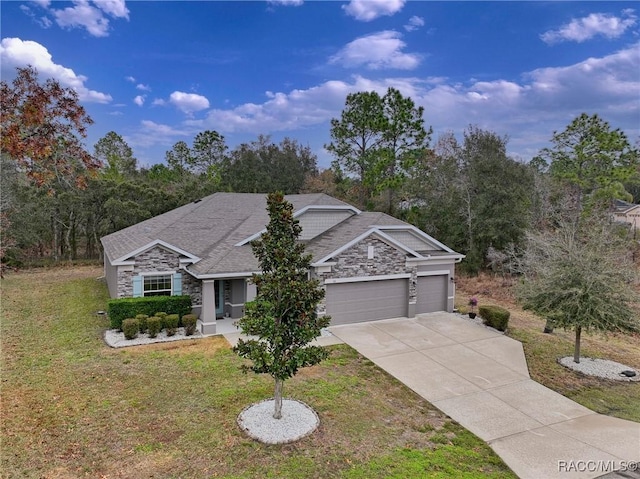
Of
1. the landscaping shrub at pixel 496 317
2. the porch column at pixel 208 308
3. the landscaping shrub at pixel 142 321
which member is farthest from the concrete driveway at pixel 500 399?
Answer: the landscaping shrub at pixel 142 321

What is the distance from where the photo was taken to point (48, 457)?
6.89 meters

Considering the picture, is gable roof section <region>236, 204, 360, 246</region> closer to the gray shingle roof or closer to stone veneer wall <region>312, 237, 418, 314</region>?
the gray shingle roof

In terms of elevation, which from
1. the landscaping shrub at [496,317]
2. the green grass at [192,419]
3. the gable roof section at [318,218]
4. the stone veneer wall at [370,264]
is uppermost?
the gable roof section at [318,218]

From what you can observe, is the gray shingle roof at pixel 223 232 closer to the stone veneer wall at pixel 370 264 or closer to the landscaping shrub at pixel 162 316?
the stone veneer wall at pixel 370 264

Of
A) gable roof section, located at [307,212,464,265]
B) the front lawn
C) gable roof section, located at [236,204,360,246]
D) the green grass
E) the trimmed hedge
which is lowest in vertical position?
the front lawn

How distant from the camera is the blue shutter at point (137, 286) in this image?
14.9m

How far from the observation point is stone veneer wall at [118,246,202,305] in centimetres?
1477

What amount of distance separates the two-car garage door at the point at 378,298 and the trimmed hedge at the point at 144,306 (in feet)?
18.9

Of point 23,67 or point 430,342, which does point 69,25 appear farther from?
point 430,342

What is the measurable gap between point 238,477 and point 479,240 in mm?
24561

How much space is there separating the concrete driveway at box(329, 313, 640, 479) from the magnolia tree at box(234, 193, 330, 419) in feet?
13.8

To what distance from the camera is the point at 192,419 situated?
27.4 feet

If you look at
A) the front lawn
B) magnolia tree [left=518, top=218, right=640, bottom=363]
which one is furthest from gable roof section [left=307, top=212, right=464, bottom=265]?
magnolia tree [left=518, top=218, right=640, bottom=363]

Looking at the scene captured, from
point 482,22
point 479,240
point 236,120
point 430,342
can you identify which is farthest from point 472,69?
point 236,120
